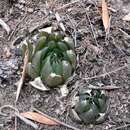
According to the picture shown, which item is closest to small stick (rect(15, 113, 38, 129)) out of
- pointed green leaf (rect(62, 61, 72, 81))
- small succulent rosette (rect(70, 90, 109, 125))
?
small succulent rosette (rect(70, 90, 109, 125))

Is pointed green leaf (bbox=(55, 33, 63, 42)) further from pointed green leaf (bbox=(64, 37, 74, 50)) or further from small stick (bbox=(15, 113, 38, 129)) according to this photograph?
small stick (bbox=(15, 113, 38, 129))

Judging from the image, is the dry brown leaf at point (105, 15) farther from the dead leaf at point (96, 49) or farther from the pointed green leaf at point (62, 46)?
the pointed green leaf at point (62, 46)

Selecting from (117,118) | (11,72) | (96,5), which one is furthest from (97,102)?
(96,5)

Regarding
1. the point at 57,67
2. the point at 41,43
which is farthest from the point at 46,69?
the point at 41,43

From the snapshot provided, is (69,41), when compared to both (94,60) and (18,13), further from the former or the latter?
(18,13)

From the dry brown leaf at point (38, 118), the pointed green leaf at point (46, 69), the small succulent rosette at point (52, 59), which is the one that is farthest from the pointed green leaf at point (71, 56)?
the dry brown leaf at point (38, 118)

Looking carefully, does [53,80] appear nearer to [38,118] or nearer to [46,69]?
[46,69]

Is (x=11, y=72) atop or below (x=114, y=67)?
atop
